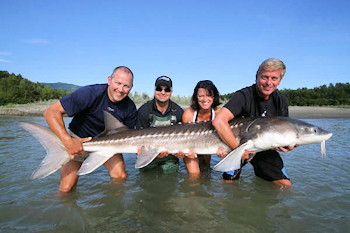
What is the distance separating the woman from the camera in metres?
4.06

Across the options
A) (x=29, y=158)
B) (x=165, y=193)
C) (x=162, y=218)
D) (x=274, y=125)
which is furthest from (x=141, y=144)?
(x=29, y=158)

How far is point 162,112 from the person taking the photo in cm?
433

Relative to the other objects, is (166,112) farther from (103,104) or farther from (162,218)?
(162,218)

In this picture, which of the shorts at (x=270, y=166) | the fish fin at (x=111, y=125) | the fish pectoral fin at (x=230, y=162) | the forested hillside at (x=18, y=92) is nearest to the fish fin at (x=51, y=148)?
the fish fin at (x=111, y=125)

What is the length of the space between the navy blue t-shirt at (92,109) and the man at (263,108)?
1.59 meters

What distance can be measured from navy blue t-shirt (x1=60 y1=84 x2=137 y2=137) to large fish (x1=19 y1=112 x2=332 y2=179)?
241mm

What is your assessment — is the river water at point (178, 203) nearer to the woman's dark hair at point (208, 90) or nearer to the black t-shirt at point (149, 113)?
the black t-shirt at point (149, 113)

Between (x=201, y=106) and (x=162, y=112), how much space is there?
2.30 ft

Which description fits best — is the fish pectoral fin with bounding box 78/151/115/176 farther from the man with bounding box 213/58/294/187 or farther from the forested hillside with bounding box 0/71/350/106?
the forested hillside with bounding box 0/71/350/106

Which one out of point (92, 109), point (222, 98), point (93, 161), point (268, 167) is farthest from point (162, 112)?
point (222, 98)

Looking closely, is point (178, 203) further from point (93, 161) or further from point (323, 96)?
point (323, 96)

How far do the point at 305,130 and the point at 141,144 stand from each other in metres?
2.15

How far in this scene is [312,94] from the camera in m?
26.4

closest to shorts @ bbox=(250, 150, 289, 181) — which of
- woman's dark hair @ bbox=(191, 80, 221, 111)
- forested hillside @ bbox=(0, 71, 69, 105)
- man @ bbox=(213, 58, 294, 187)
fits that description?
man @ bbox=(213, 58, 294, 187)
